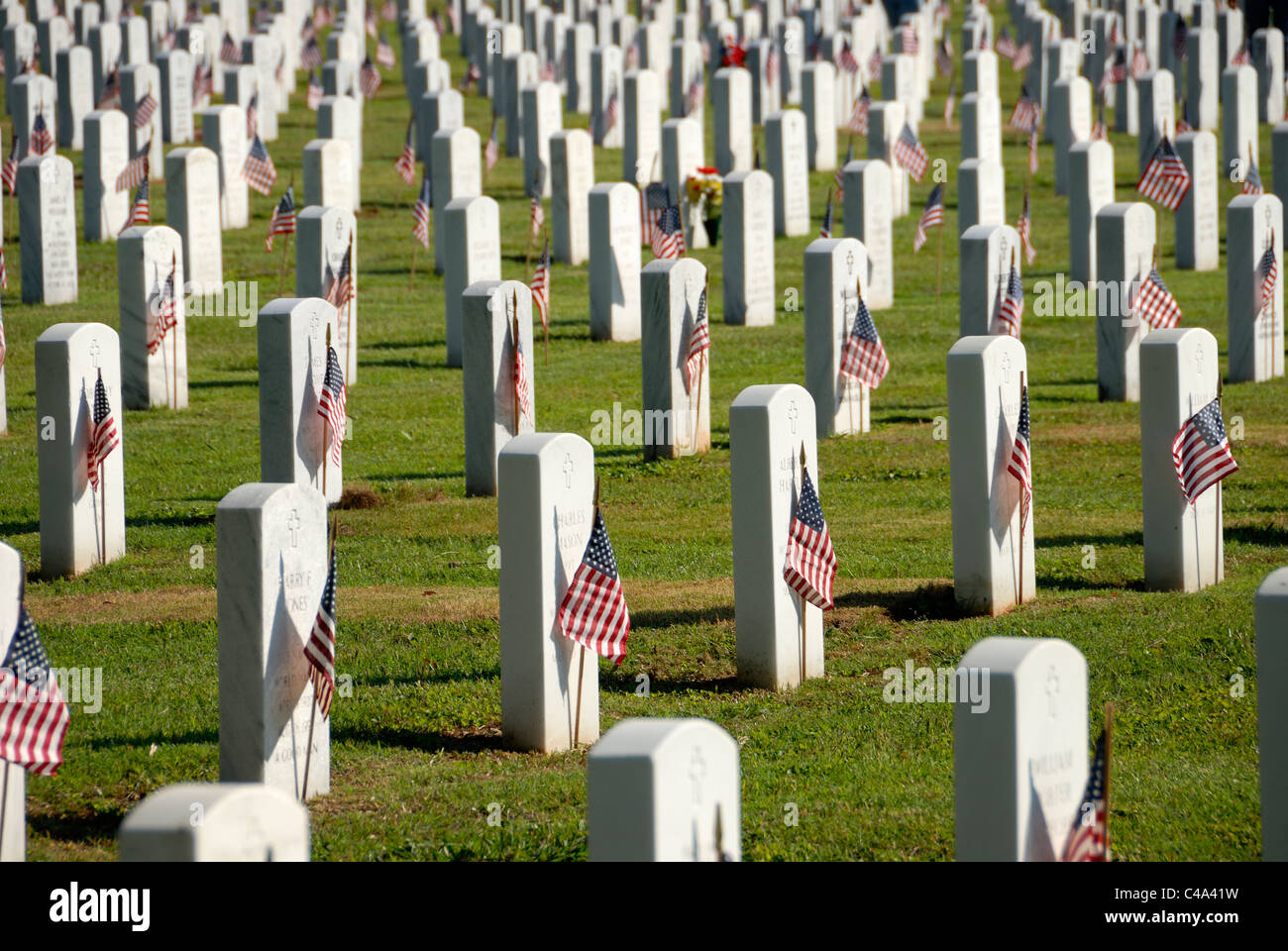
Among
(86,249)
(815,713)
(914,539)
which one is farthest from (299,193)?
(815,713)

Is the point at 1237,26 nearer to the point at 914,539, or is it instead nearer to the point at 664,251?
the point at 664,251

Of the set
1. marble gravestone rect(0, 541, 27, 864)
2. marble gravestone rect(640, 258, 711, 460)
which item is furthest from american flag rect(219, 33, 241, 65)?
marble gravestone rect(0, 541, 27, 864)

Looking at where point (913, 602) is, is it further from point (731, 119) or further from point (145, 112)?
point (731, 119)

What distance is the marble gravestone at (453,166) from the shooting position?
21.3 metres

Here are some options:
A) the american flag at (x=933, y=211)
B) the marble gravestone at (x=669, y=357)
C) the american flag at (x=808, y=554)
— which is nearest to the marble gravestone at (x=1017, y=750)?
the american flag at (x=808, y=554)

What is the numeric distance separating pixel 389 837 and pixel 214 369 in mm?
10819

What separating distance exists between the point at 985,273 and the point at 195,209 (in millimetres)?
8458

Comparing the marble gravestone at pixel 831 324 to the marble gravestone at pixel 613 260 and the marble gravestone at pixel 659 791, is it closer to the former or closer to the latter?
the marble gravestone at pixel 613 260

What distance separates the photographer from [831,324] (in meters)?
14.1

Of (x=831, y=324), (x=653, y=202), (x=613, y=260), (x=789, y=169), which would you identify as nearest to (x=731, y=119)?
(x=789, y=169)

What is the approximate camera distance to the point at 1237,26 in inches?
1372

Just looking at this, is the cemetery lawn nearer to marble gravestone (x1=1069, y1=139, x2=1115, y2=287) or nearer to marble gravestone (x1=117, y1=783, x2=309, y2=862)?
marble gravestone (x1=1069, y1=139, x2=1115, y2=287)

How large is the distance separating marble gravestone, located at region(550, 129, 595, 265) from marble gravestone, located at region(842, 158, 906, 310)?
3656 millimetres

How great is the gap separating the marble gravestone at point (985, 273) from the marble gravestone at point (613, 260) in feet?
12.7
